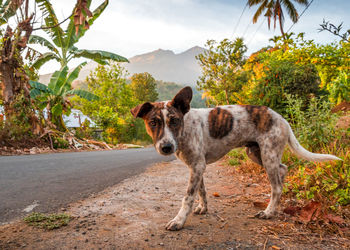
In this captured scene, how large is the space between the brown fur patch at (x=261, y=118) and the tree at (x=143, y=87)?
1944 inches

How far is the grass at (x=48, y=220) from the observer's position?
2.34 meters

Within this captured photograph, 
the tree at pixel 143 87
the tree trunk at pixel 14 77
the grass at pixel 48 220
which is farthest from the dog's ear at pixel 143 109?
the tree at pixel 143 87

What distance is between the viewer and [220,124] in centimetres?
324

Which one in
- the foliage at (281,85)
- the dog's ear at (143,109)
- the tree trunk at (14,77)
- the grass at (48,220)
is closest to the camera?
the grass at (48,220)

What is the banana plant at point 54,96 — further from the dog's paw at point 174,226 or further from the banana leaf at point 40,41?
the dog's paw at point 174,226

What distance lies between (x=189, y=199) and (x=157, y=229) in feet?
1.63

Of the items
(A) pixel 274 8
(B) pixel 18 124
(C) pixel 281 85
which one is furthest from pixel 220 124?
(A) pixel 274 8

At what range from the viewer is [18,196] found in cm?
301

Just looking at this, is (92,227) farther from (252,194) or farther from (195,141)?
(252,194)

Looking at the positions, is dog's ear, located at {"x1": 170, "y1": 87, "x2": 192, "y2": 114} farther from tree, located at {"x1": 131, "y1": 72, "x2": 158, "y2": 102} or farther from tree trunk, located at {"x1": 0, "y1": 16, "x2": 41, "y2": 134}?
tree, located at {"x1": 131, "y1": 72, "x2": 158, "y2": 102}

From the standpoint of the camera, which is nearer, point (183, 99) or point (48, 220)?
point (48, 220)

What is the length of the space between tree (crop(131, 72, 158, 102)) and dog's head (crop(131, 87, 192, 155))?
49702 mm

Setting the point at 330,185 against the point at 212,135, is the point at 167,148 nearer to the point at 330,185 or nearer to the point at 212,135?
the point at 212,135

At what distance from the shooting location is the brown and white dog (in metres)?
2.71
